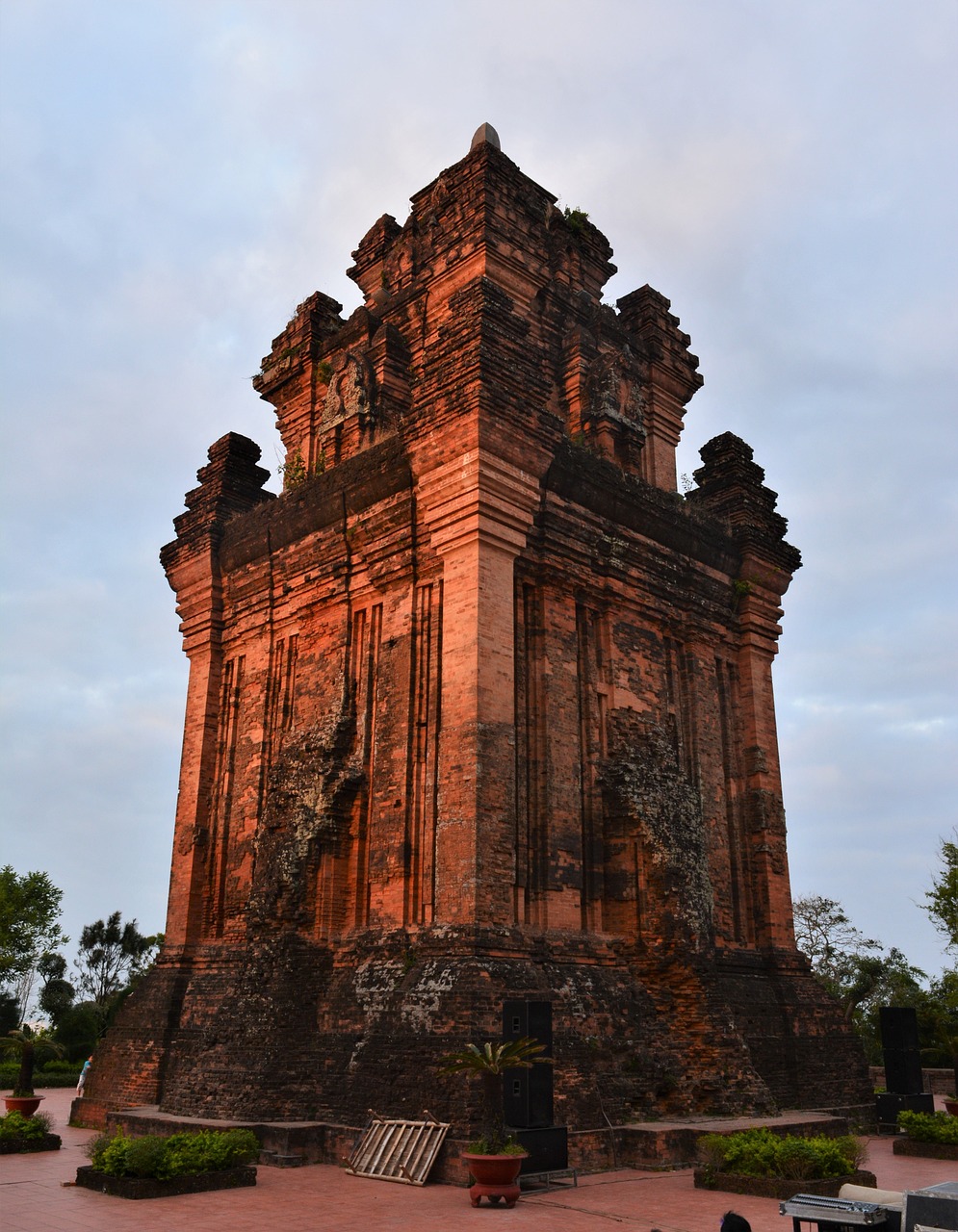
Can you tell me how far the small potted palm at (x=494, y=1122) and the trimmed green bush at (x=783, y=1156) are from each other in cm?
204

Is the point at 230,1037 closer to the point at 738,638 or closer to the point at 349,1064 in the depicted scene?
the point at 349,1064

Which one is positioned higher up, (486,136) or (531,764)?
(486,136)

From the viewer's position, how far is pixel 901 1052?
15.3 meters

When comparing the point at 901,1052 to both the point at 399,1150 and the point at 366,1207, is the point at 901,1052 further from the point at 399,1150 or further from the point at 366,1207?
the point at 366,1207

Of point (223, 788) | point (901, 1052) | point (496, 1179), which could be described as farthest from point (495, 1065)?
point (223, 788)

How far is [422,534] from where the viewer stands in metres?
14.2

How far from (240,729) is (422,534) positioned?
5225mm

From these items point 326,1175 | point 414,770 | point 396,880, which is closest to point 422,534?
point 414,770

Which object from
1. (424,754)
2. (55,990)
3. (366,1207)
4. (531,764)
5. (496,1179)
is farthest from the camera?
(55,990)

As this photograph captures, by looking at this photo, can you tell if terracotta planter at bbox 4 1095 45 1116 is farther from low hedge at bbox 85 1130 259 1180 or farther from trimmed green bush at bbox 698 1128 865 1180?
trimmed green bush at bbox 698 1128 865 1180

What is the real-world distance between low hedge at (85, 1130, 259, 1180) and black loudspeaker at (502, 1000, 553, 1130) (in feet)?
8.90

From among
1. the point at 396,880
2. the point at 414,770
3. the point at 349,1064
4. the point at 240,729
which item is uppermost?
the point at 240,729

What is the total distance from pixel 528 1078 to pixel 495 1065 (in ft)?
1.43

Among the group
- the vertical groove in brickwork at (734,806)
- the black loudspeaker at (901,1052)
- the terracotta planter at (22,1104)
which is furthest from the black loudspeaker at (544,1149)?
the terracotta planter at (22,1104)
